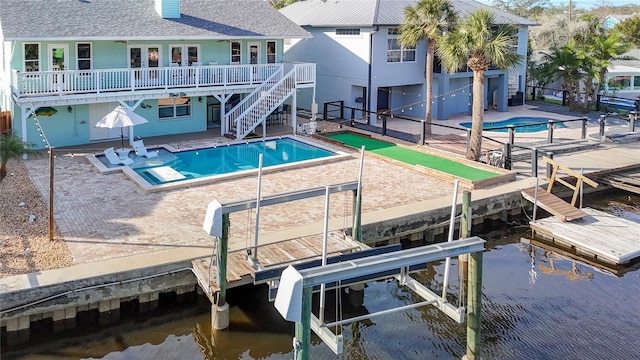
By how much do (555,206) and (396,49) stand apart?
49.3ft

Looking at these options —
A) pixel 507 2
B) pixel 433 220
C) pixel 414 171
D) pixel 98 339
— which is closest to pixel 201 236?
pixel 98 339

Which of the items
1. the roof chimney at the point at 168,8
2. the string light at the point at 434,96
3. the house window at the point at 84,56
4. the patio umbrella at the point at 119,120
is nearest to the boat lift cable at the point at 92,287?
the patio umbrella at the point at 119,120

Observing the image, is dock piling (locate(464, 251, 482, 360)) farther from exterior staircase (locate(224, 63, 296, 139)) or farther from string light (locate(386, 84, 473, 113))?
string light (locate(386, 84, 473, 113))

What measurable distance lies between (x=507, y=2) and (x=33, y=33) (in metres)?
81.5

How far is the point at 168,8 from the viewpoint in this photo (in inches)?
1073

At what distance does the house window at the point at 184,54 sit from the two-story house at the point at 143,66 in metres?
0.04

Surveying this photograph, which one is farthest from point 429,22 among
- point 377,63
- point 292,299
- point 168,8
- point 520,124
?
point 292,299

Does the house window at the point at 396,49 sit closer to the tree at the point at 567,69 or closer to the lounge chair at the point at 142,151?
the tree at the point at 567,69

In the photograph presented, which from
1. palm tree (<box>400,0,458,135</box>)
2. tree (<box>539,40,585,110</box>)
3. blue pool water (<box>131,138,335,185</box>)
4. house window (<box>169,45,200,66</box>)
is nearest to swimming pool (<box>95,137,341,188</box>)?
blue pool water (<box>131,138,335,185</box>)

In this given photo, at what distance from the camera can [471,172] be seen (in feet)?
71.7

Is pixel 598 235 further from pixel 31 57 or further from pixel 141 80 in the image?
pixel 31 57

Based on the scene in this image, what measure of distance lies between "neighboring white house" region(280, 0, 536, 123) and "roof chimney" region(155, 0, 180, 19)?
27.0 ft

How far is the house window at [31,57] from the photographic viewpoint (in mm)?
23984

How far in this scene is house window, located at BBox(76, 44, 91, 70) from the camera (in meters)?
25.0
